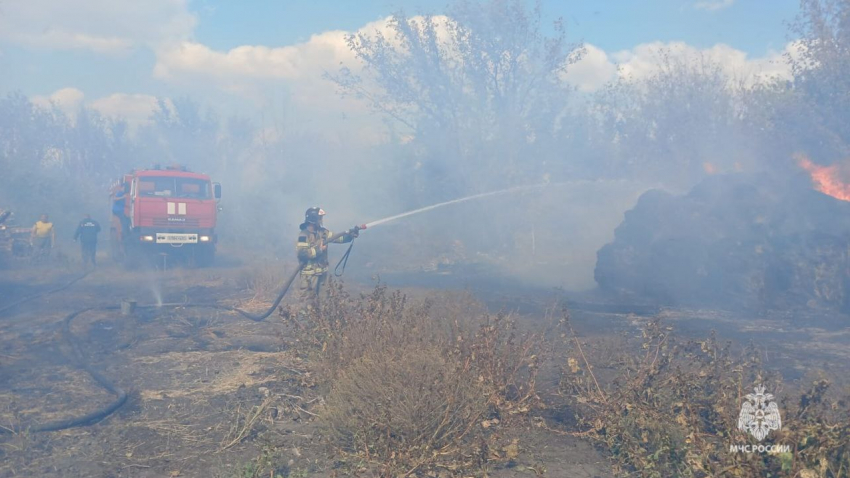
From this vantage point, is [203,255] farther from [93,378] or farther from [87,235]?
[93,378]

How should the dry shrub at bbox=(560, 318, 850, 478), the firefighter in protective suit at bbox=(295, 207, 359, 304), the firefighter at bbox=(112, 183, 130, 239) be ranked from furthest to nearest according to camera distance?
1. the firefighter at bbox=(112, 183, 130, 239)
2. the firefighter in protective suit at bbox=(295, 207, 359, 304)
3. the dry shrub at bbox=(560, 318, 850, 478)

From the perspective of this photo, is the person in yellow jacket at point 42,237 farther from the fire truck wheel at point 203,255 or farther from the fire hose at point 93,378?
the fire hose at point 93,378

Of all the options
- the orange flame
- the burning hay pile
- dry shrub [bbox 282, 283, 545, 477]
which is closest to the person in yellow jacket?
dry shrub [bbox 282, 283, 545, 477]

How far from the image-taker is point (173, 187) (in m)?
16.9

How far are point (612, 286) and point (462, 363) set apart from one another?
10465 mm

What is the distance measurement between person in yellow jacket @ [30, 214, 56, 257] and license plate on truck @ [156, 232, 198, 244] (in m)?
4.00

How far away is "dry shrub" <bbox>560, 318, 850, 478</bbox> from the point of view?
12.2 ft

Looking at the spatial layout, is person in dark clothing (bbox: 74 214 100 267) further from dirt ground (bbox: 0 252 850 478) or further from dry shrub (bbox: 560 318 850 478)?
dry shrub (bbox: 560 318 850 478)

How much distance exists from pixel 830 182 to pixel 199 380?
16.2 meters

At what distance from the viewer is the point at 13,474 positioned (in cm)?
455

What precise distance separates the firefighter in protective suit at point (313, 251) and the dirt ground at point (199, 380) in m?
0.99

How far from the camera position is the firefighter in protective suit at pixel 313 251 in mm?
9164

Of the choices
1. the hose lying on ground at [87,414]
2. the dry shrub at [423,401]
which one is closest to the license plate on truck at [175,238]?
the hose lying on ground at [87,414]
